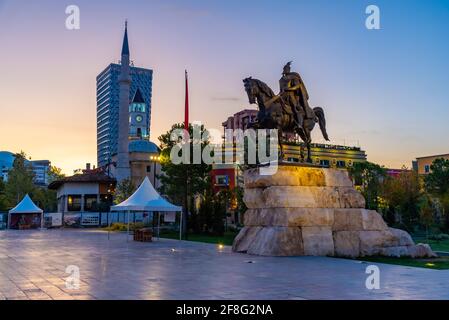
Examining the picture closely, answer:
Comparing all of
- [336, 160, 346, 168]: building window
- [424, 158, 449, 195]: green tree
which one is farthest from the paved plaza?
[336, 160, 346, 168]: building window

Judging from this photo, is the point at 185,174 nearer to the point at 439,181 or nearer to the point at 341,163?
the point at 439,181

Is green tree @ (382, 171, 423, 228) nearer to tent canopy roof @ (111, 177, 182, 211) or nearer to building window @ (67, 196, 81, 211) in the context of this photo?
tent canopy roof @ (111, 177, 182, 211)

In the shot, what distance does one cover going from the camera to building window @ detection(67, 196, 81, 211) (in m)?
68.2

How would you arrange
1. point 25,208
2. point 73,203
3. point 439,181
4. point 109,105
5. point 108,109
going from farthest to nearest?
point 108,109, point 109,105, point 73,203, point 439,181, point 25,208

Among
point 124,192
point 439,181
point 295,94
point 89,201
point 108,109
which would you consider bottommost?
point 89,201

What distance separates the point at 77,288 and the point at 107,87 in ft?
590

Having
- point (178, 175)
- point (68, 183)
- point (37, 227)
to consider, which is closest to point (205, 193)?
point (178, 175)

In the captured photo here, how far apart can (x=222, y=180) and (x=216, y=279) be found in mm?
60729

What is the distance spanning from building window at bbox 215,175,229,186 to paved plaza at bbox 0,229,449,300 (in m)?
55.7

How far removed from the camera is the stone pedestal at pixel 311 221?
1595 cm

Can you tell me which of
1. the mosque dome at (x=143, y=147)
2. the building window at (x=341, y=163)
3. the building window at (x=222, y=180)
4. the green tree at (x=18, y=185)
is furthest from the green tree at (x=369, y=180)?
the green tree at (x=18, y=185)

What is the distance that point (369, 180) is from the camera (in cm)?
5481

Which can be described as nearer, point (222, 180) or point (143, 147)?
point (222, 180)

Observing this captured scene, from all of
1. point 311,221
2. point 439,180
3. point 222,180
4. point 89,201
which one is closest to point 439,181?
point 439,180
